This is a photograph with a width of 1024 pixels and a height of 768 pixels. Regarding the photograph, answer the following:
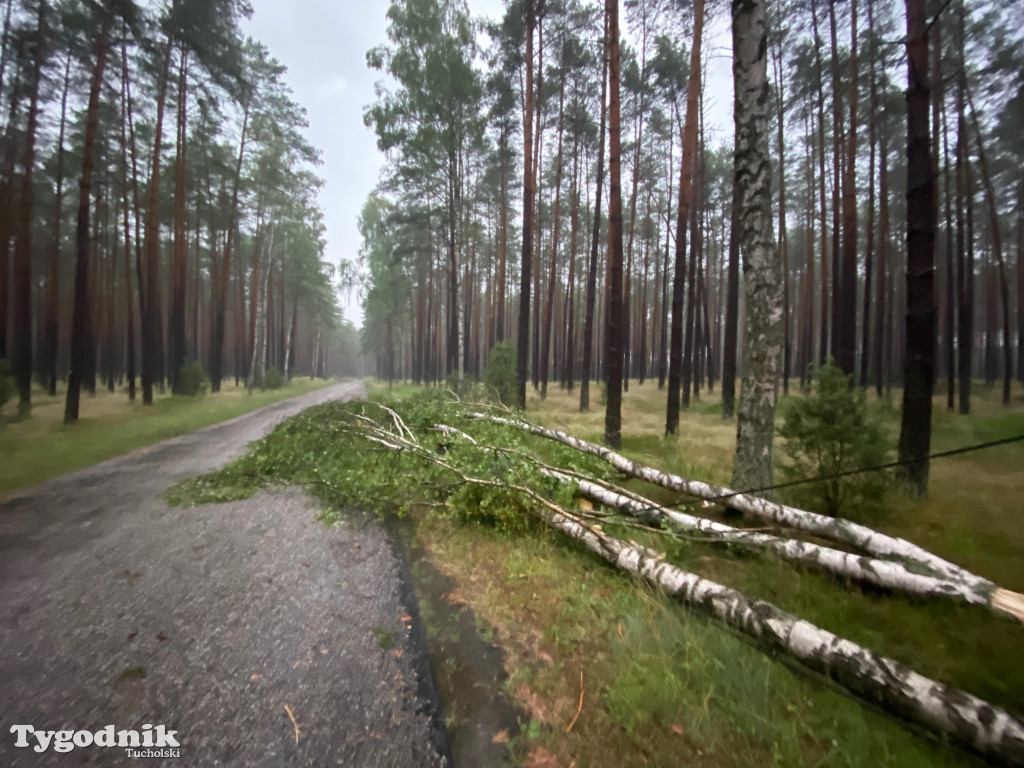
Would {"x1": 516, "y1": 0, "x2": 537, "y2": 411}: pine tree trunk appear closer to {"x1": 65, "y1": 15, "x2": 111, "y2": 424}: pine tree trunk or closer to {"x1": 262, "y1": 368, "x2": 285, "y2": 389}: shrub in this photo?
{"x1": 65, "y1": 15, "x2": 111, "y2": 424}: pine tree trunk

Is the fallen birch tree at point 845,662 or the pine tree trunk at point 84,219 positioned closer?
the fallen birch tree at point 845,662

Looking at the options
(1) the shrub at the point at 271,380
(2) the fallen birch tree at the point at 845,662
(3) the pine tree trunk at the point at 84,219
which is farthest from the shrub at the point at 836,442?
(1) the shrub at the point at 271,380

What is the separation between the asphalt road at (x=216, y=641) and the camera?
6.78ft

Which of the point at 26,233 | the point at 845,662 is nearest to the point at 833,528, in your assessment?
the point at 845,662

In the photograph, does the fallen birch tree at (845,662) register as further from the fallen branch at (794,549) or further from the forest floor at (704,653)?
the fallen branch at (794,549)

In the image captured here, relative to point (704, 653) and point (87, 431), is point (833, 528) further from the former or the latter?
point (87, 431)

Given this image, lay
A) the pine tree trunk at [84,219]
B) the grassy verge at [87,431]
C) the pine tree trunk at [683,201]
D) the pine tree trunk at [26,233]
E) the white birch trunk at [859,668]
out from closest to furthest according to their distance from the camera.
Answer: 1. the white birch trunk at [859,668]
2. the grassy verge at [87,431]
3. the pine tree trunk at [683,201]
4. the pine tree trunk at [84,219]
5. the pine tree trunk at [26,233]

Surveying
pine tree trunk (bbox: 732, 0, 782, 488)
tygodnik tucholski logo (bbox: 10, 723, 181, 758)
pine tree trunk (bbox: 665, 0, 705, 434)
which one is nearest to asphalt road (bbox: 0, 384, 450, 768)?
tygodnik tucholski logo (bbox: 10, 723, 181, 758)

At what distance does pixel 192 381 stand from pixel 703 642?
2098 centimetres

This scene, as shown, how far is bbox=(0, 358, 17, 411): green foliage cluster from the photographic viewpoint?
10750mm

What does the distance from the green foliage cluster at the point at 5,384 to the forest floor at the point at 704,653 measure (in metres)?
13.4

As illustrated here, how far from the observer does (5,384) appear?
1081cm

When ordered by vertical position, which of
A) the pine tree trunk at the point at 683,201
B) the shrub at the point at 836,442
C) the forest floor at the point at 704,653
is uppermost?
the pine tree trunk at the point at 683,201

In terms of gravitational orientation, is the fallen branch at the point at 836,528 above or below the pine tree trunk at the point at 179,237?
below
